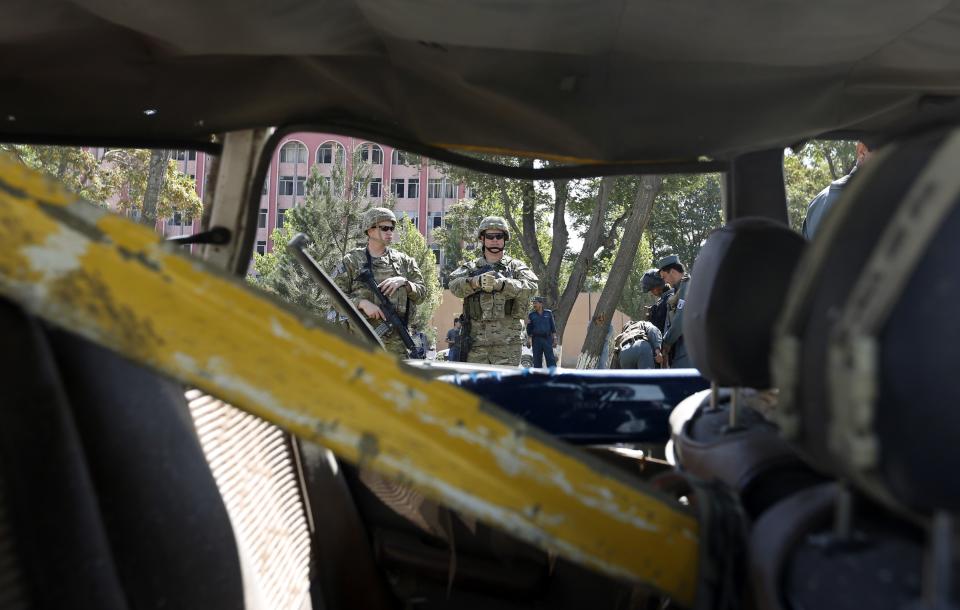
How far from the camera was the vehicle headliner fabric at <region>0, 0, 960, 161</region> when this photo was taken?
1.63 metres

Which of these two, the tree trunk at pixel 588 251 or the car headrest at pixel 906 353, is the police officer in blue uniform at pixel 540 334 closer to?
the tree trunk at pixel 588 251

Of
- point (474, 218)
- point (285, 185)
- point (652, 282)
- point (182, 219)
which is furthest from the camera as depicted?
point (285, 185)

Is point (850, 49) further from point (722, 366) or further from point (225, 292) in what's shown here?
point (225, 292)

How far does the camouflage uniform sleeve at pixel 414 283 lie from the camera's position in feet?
23.5

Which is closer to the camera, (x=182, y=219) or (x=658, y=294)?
(x=658, y=294)

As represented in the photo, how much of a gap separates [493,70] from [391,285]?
16.5ft

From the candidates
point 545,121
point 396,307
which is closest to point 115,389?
point 545,121

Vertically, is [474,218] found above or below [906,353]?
above

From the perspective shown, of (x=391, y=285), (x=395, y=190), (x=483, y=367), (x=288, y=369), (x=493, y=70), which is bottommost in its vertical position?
(x=483, y=367)

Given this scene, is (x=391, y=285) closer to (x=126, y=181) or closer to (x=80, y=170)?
(x=80, y=170)

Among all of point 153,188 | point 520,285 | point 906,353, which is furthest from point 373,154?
point 906,353

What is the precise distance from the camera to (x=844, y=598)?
3.10 feet

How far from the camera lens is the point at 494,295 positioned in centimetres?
795

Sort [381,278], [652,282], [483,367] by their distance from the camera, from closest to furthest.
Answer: [483,367], [381,278], [652,282]
